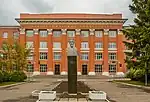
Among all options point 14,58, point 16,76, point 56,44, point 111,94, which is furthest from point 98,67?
point 111,94

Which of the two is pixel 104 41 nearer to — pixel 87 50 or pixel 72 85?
Result: pixel 87 50

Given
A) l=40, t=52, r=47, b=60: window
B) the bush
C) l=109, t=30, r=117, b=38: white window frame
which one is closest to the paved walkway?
the bush

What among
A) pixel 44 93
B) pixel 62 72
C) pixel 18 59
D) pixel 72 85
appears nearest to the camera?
pixel 44 93

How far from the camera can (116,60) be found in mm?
79562

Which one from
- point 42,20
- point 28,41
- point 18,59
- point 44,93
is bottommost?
point 44,93

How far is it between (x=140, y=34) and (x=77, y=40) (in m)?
46.6

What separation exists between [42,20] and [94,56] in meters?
16.7

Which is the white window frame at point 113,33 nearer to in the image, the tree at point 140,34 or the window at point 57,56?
the window at point 57,56

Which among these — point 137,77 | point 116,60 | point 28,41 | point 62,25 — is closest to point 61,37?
point 62,25

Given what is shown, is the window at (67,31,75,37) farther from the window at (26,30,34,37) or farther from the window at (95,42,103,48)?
the window at (26,30,34,37)

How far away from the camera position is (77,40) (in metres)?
80.3

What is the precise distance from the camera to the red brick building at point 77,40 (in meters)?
79.2

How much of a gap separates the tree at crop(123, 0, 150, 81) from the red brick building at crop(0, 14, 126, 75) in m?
40.8

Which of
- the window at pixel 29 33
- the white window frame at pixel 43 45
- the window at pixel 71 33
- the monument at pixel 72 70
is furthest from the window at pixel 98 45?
the monument at pixel 72 70
